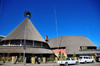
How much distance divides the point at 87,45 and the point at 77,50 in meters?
5.97

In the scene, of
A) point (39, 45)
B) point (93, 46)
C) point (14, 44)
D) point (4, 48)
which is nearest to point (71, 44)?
point (93, 46)

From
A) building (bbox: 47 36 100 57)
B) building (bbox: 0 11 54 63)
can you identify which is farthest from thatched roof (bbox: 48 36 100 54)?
building (bbox: 0 11 54 63)

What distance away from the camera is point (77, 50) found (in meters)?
42.7

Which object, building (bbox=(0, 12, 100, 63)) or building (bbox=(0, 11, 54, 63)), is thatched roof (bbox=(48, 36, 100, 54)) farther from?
building (bbox=(0, 11, 54, 63))

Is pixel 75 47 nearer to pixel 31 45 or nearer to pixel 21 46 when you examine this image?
pixel 31 45

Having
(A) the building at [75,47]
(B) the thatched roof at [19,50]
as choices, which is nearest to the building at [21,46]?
(B) the thatched roof at [19,50]

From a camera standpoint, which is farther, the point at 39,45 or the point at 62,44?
the point at 62,44

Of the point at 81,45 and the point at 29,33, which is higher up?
the point at 29,33

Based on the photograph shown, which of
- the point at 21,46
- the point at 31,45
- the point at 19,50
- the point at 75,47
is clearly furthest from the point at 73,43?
the point at 19,50

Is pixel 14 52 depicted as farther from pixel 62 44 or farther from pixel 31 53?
pixel 62 44

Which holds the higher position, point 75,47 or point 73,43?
point 73,43

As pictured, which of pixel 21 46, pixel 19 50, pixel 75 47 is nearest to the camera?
pixel 19 50

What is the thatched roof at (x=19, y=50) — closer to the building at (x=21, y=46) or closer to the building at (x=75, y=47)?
the building at (x=21, y=46)

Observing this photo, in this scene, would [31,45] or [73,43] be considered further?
[73,43]
